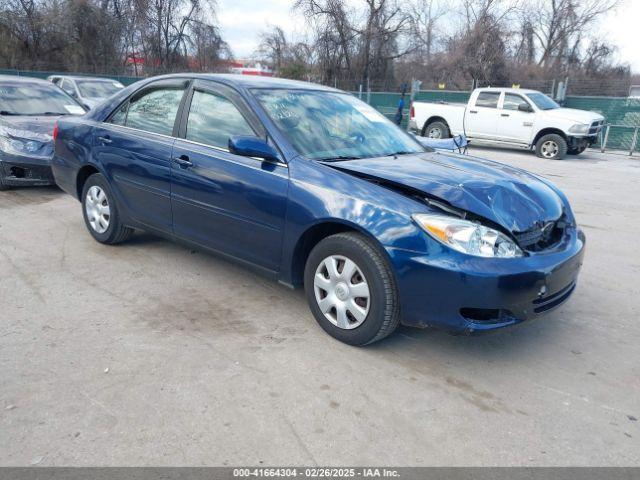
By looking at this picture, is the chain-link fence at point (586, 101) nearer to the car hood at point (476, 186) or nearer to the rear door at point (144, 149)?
the car hood at point (476, 186)

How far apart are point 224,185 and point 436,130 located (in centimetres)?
1355

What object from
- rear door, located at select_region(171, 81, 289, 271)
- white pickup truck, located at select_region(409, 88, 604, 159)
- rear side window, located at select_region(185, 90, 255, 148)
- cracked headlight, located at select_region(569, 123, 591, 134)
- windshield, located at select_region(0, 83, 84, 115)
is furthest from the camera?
white pickup truck, located at select_region(409, 88, 604, 159)

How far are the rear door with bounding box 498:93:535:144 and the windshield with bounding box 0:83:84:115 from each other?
1097 centimetres

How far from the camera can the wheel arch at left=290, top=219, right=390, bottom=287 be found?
3223 mm

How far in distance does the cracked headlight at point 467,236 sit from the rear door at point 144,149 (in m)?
2.26

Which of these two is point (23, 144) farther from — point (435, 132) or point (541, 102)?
point (541, 102)

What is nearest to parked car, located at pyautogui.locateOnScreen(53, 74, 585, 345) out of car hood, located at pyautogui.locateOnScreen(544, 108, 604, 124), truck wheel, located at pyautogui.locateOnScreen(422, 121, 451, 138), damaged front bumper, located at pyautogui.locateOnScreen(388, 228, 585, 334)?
damaged front bumper, located at pyautogui.locateOnScreen(388, 228, 585, 334)

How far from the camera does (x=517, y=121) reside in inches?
569

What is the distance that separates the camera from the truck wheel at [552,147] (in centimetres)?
1375

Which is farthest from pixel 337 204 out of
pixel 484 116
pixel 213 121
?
pixel 484 116

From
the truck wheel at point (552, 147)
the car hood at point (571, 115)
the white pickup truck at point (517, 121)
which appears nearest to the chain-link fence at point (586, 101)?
the white pickup truck at point (517, 121)

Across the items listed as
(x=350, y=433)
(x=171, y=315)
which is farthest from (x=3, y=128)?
(x=350, y=433)

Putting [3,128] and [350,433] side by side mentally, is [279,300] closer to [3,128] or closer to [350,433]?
[350,433]

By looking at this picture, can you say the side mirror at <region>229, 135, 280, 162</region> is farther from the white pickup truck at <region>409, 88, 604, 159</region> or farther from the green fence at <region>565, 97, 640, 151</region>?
the green fence at <region>565, 97, 640, 151</region>
